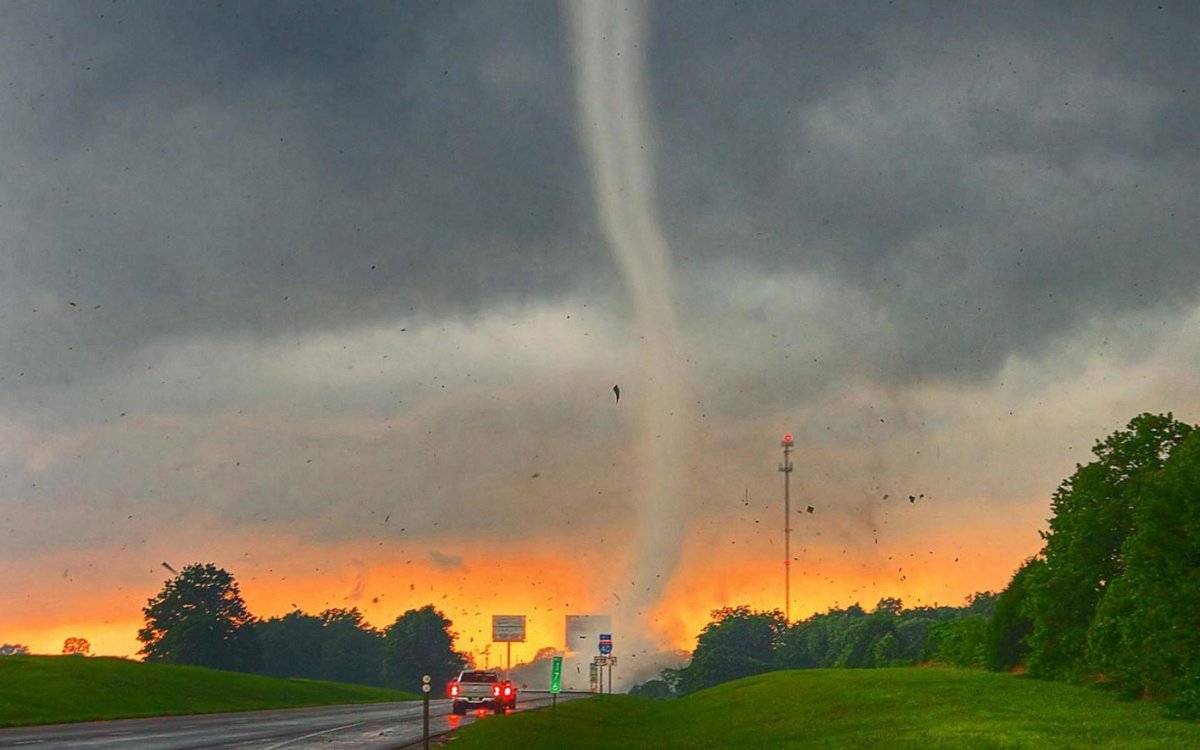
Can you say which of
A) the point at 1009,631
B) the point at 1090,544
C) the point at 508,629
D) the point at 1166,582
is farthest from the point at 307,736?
the point at 508,629

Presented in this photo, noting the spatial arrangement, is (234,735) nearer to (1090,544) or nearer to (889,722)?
(889,722)

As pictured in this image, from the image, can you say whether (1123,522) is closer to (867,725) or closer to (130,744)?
(867,725)

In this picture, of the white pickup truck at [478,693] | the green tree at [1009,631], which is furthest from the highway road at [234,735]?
the green tree at [1009,631]

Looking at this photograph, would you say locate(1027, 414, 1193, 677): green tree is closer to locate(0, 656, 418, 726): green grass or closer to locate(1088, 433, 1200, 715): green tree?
locate(1088, 433, 1200, 715): green tree

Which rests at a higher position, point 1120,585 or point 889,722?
point 1120,585

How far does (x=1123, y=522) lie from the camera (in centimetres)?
6166

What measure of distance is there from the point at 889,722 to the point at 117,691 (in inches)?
2348

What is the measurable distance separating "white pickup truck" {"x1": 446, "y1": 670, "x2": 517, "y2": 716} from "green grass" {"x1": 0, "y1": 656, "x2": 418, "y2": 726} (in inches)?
658

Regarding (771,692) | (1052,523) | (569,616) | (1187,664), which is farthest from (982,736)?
(569,616)

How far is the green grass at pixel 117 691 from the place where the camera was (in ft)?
230

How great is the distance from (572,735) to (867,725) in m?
12.0

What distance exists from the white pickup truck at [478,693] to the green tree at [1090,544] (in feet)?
93.2

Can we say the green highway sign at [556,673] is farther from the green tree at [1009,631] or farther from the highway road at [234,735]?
the green tree at [1009,631]

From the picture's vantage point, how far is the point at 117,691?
89.0 m
